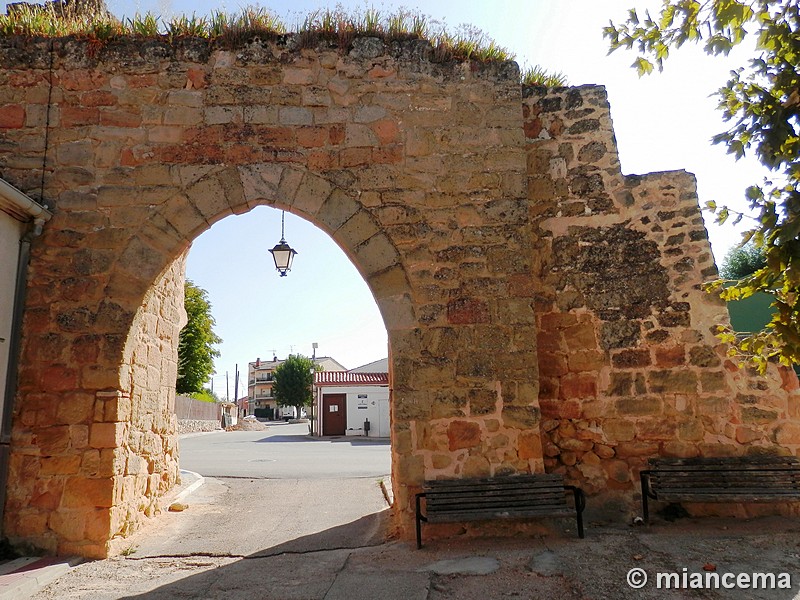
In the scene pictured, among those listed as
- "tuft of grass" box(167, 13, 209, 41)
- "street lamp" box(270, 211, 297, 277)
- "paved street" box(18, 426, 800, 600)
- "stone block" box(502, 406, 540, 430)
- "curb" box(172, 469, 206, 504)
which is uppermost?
"tuft of grass" box(167, 13, 209, 41)

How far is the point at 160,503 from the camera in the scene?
580cm

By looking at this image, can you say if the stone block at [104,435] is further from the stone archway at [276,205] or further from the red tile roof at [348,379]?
the red tile roof at [348,379]

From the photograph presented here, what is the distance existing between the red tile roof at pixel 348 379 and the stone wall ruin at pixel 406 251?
746 inches

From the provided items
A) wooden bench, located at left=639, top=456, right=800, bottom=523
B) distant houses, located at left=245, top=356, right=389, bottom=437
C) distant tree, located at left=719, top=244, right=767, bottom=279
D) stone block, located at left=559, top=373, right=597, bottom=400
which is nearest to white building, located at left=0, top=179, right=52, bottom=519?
stone block, located at left=559, top=373, right=597, bottom=400

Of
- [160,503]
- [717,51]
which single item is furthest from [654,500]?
[160,503]

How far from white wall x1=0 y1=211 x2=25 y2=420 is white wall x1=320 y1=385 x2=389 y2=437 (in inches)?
783

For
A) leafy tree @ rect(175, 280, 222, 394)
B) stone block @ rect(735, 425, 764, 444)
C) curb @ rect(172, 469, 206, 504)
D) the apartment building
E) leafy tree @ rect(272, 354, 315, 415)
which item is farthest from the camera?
the apartment building

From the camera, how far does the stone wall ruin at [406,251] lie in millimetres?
4559

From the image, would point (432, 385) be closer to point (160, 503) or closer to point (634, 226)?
point (634, 226)

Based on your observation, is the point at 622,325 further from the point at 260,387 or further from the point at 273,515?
the point at 260,387

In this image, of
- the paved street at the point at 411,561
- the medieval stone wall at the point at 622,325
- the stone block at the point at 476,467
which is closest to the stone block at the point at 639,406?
the medieval stone wall at the point at 622,325

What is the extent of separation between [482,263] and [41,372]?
364 cm

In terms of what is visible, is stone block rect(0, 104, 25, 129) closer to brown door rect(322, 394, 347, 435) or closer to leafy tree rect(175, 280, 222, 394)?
leafy tree rect(175, 280, 222, 394)

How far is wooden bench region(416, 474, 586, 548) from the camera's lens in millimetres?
4188
